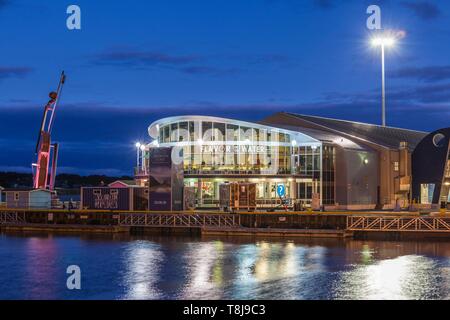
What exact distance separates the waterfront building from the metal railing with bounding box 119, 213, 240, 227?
1507 cm

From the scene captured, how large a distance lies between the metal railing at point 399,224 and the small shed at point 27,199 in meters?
33.9

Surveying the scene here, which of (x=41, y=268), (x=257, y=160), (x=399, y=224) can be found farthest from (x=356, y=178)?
(x=41, y=268)

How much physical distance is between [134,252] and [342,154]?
121 feet

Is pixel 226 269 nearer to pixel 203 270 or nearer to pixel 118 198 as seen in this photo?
pixel 203 270

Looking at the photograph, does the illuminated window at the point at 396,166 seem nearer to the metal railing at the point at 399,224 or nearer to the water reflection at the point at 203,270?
the metal railing at the point at 399,224

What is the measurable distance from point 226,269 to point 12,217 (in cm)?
3721

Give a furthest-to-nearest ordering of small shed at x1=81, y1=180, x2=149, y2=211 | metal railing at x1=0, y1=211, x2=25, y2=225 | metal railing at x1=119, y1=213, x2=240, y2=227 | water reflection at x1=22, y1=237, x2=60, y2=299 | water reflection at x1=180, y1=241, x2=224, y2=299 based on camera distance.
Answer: metal railing at x1=0, y1=211, x2=25, y2=225 → small shed at x1=81, y1=180, x2=149, y2=211 → metal railing at x1=119, y1=213, x2=240, y2=227 → water reflection at x1=22, y1=237, x2=60, y2=299 → water reflection at x1=180, y1=241, x2=224, y2=299

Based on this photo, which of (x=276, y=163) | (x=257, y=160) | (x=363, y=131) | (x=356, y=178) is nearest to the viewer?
(x=276, y=163)

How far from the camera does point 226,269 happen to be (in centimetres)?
4169

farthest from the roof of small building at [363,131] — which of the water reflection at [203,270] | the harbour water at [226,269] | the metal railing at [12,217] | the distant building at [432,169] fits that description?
the water reflection at [203,270]

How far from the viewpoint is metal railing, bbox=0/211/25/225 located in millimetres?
71500

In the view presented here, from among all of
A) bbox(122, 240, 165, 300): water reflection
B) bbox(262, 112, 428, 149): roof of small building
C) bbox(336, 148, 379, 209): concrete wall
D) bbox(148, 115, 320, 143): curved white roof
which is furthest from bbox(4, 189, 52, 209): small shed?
bbox(262, 112, 428, 149): roof of small building

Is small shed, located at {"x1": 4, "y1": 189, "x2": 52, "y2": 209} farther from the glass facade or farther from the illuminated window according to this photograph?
the illuminated window

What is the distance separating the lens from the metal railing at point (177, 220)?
63938 millimetres
